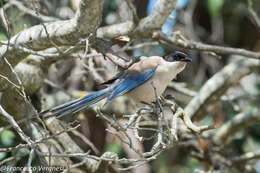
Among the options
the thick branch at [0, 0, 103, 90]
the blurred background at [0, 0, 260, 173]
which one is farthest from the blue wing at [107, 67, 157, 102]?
the thick branch at [0, 0, 103, 90]

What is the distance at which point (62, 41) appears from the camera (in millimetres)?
3262

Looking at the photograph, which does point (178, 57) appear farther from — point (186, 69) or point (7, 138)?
point (186, 69)

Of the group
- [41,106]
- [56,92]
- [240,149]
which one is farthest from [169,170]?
[41,106]

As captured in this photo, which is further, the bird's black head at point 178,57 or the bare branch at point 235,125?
the bare branch at point 235,125

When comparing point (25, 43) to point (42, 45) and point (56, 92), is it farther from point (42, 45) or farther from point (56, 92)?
point (56, 92)

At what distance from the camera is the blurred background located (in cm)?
536

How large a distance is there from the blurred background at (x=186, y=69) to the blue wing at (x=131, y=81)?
0.67 m

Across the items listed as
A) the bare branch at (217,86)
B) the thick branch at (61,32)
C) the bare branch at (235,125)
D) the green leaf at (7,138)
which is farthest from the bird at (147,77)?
the bare branch at (235,125)

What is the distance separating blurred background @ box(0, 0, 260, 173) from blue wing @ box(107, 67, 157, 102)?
670 mm

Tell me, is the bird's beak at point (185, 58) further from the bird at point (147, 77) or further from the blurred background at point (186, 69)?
the blurred background at point (186, 69)

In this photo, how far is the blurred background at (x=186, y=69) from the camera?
17.6 feet

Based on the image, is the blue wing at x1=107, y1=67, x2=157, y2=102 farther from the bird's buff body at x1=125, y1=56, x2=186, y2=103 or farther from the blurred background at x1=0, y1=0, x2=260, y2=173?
the blurred background at x1=0, y1=0, x2=260, y2=173

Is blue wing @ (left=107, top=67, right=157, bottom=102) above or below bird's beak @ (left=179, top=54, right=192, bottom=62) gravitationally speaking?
below

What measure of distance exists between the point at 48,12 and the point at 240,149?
11.4ft
